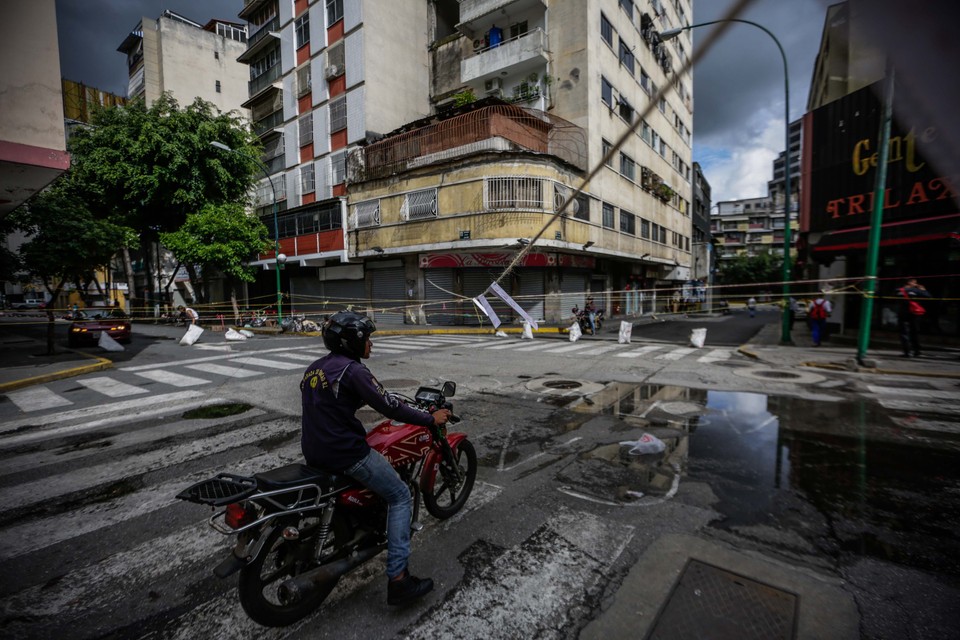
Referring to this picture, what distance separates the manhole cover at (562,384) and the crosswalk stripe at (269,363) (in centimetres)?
626

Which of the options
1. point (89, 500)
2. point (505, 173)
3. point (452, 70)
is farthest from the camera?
point (452, 70)

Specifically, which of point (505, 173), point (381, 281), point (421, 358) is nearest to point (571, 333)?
point (421, 358)

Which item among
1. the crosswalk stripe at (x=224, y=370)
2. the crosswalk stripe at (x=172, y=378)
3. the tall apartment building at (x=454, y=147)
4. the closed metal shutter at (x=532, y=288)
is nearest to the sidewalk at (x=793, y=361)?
the crosswalk stripe at (x=172, y=378)

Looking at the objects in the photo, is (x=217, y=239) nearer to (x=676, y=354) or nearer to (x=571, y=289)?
(x=571, y=289)

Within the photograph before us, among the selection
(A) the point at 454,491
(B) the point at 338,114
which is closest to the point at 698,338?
(A) the point at 454,491

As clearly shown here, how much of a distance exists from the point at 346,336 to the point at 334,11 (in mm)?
32877

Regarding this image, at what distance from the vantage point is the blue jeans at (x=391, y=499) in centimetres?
272

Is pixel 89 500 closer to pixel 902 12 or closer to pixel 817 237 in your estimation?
pixel 902 12

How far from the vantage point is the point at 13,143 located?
714 cm

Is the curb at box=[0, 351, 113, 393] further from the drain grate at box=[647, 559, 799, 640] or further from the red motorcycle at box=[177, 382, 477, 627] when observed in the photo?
the drain grate at box=[647, 559, 799, 640]

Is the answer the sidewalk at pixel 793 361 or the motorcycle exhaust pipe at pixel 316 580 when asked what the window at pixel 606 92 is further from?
the motorcycle exhaust pipe at pixel 316 580

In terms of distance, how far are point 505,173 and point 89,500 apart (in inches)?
767

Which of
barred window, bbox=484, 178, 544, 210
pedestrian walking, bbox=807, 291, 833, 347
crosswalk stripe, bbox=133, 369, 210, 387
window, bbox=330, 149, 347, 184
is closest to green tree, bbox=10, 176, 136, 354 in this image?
window, bbox=330, 149, 347, 184

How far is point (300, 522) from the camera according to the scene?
2777mm
